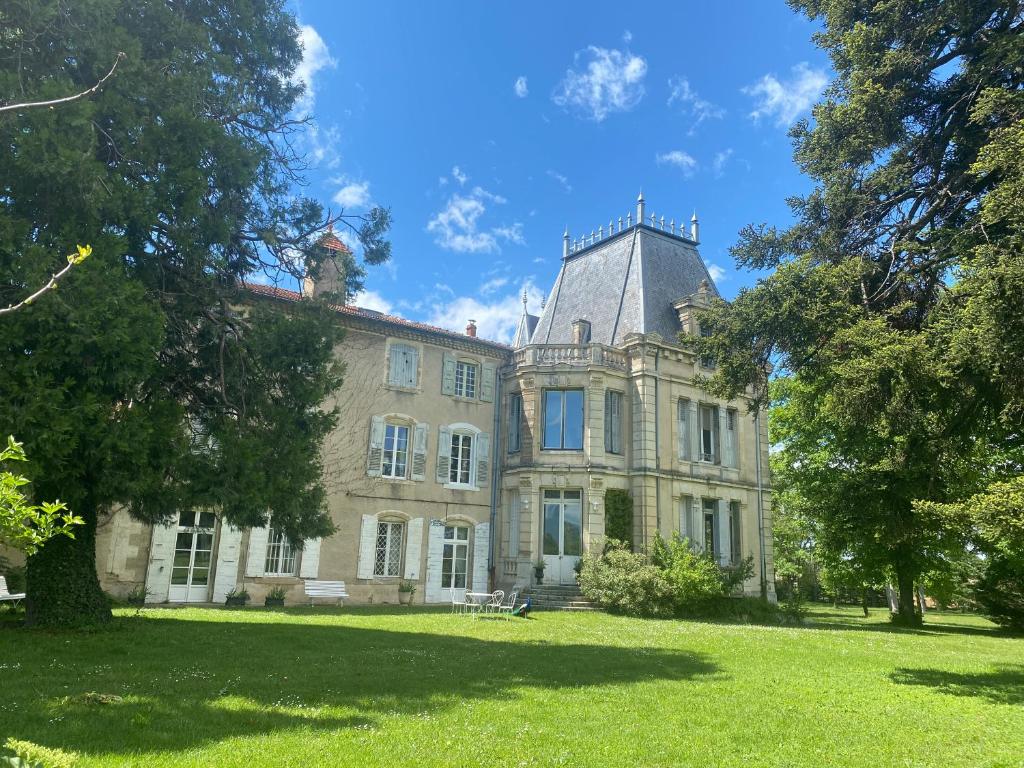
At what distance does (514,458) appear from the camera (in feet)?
76.1

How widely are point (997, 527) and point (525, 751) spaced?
621 centimetres

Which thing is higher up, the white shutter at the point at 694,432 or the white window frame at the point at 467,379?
the white window frame at the point at 467,379

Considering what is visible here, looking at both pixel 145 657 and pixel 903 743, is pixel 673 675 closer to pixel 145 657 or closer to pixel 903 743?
pixel 903 743

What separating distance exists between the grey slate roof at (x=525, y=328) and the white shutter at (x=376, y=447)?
1047 centimetres

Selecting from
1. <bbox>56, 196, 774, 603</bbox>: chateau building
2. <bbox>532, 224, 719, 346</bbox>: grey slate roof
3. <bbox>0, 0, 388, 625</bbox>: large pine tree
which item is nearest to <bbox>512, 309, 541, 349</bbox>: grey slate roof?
<bbox>532, 224, 719, 346</bbox>: grey slate roof

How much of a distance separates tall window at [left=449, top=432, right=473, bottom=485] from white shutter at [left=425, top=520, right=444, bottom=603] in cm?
159

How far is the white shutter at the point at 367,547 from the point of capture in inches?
805

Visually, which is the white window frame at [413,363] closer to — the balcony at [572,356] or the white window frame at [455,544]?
the balcony at [572,356]

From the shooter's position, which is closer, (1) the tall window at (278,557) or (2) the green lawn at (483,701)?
(2) the green lawn at (483,701)

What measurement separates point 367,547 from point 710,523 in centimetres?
1144

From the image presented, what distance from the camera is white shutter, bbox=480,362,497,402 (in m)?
23.7

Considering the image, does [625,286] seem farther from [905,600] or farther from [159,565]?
[159,565]

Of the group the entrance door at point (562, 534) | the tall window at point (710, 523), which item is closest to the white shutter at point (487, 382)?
the entrance door at point (562, 534)

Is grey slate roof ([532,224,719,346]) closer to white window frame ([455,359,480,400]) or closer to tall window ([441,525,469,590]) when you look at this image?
white window frame ([455,359,480,400])
